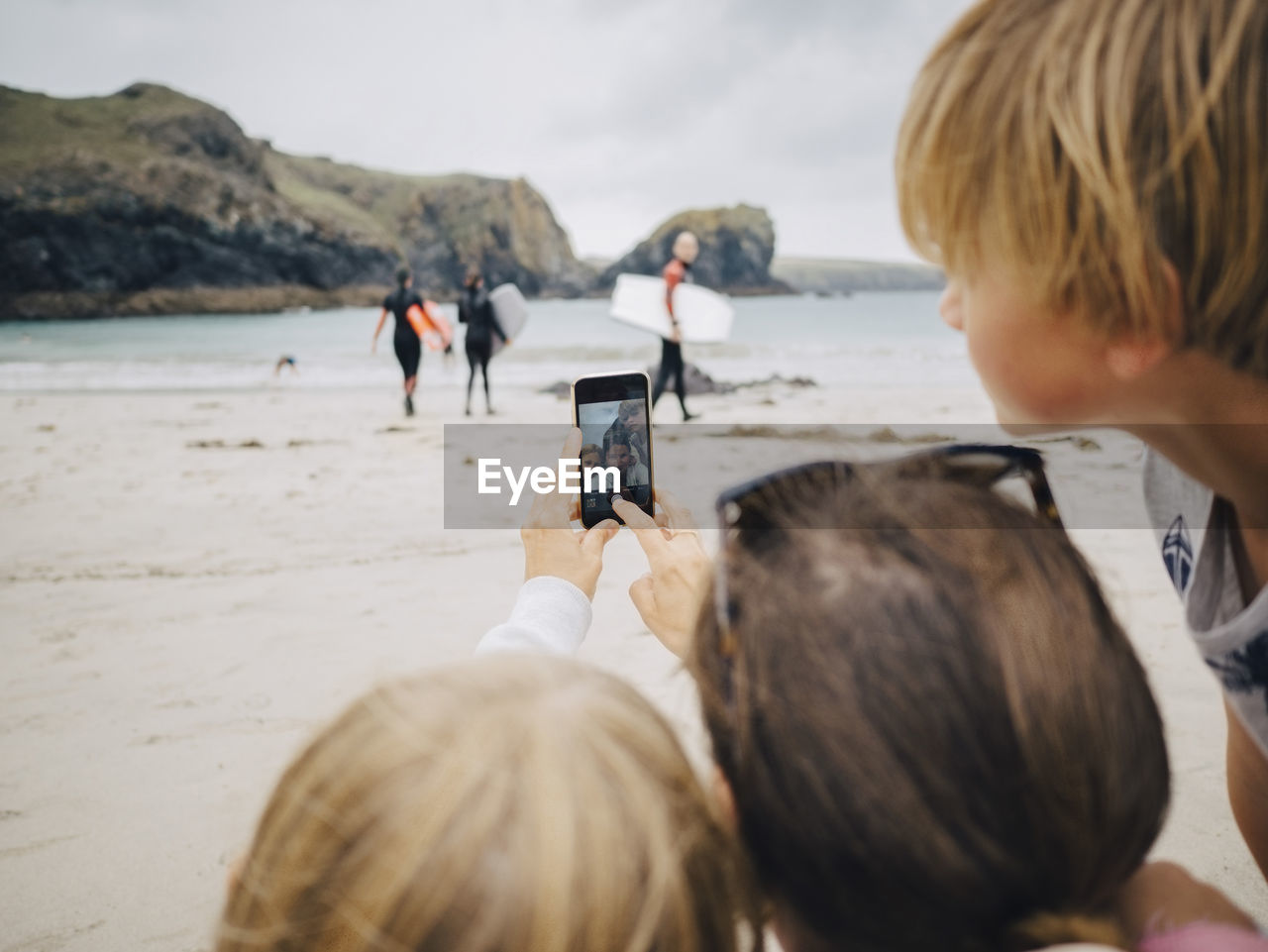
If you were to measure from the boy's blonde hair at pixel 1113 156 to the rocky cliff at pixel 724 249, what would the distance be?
69.6 m

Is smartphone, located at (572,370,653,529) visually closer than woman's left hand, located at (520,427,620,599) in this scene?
No

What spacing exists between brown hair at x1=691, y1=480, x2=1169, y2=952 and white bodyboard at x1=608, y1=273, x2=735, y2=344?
8.65 meters

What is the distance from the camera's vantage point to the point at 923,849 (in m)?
0.57

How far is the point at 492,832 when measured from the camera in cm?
57

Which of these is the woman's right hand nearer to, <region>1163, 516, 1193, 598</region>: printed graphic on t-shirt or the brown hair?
the brown hair

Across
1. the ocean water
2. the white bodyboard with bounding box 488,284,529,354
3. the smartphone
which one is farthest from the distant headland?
the smartphone

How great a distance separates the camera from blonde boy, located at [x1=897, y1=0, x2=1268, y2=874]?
2.08 feet

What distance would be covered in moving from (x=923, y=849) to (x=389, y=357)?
18091mm

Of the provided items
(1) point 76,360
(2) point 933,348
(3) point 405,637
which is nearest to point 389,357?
(1) point 76,360

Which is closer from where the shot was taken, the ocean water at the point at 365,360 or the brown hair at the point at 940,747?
the brown hair at the point at 940,747

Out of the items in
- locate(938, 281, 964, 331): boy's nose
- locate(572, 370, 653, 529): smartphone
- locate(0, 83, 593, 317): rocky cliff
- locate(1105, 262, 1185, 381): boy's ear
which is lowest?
locate(572, 370, 653, 529): smartphone

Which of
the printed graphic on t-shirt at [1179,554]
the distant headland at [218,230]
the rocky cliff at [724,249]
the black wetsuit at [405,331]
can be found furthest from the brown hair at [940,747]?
the rocky cliff at [724,249]

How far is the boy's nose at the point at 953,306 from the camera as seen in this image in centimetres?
88

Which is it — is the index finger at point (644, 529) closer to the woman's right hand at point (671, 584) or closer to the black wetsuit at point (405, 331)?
the woman's right hand at point (671, 584)
